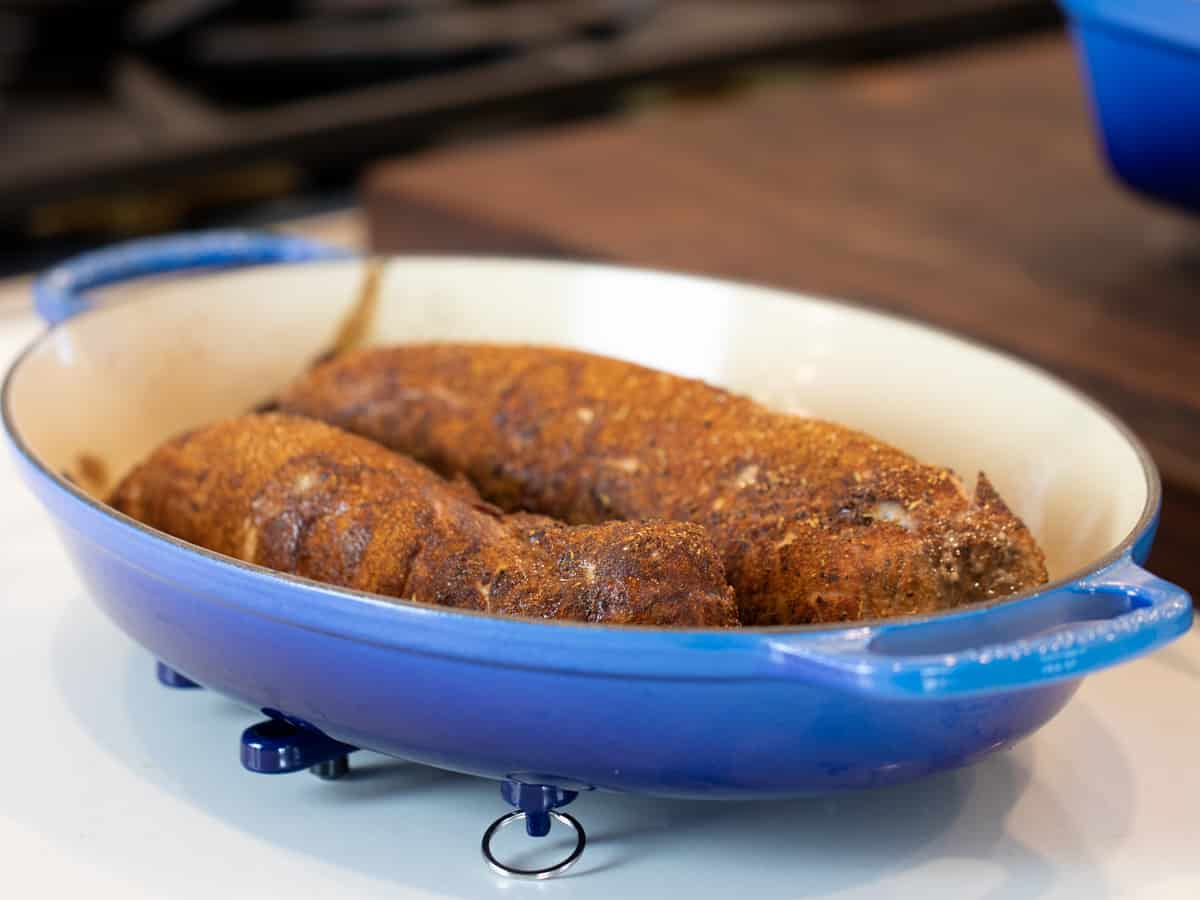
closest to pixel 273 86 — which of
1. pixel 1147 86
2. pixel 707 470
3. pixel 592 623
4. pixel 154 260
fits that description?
pixel 154 260

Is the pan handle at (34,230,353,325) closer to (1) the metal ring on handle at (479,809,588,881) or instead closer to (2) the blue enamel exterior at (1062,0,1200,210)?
(1) the metal ring on handle at (479,809,588,881)

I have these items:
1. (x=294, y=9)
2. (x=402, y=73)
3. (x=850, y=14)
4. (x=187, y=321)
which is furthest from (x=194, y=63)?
(x=187, y=321)

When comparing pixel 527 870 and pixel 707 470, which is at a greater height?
pixel 707 470

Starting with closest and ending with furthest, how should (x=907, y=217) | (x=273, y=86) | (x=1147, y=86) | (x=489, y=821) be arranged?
(x=489, y=821) → (x=1147, y=86) → (x=907, y=217) → (x=273, y=86)

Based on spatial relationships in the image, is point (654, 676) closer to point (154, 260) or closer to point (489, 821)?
point (489, 821)

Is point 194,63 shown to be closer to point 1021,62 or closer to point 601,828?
point 1021,62

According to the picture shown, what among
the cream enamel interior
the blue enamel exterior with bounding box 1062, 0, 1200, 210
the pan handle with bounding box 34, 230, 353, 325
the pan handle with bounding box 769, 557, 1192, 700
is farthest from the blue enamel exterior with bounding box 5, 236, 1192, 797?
the blue enamel exterior with bounding box 1062, 0, 1200, 210

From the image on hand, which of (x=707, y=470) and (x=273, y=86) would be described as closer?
(x=707, y=470)

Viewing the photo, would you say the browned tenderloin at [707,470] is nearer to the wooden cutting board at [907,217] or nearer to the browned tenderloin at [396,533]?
the browned tenderloin at [396,533]
